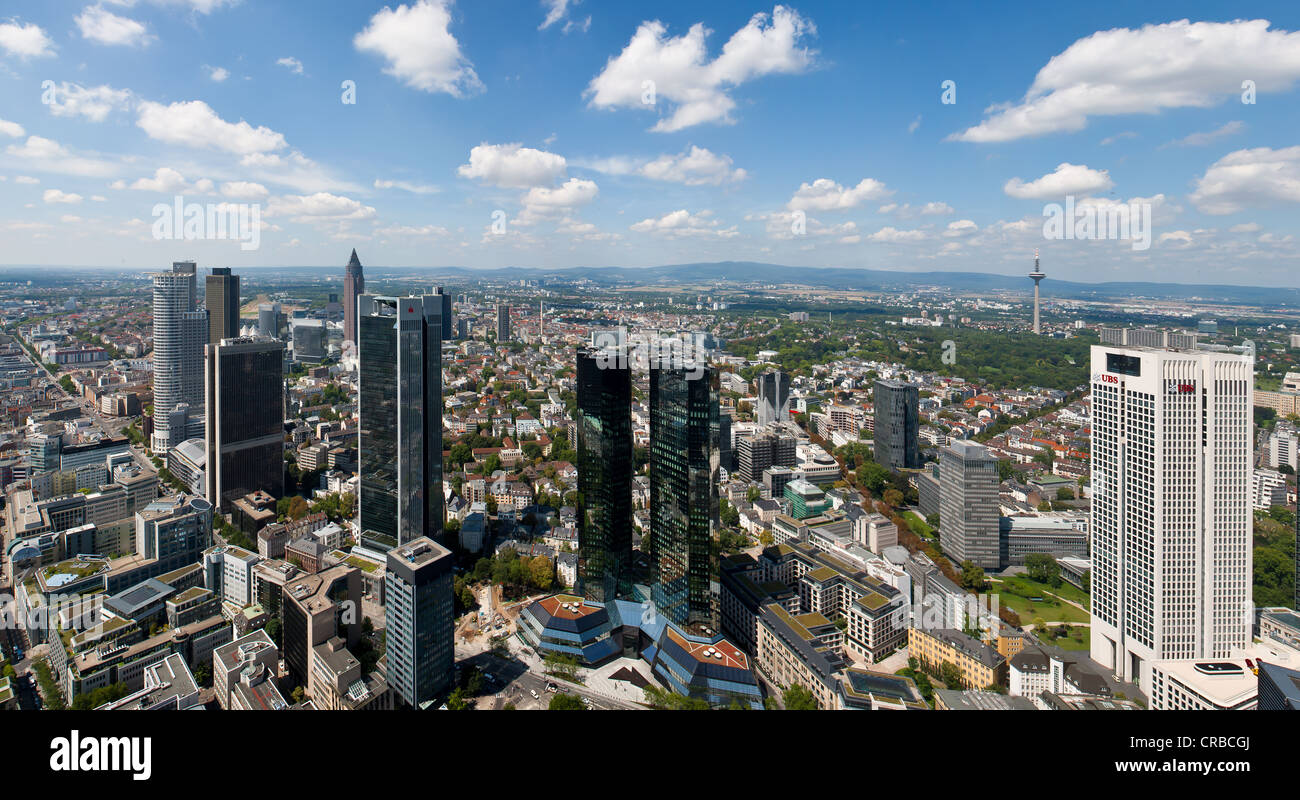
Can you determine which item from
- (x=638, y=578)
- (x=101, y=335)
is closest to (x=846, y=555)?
(x=638, y=578)

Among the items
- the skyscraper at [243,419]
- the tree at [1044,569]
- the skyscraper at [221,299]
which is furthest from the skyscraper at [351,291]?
the tree at [1044,569]

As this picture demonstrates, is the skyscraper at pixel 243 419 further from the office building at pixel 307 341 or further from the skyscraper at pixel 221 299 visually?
the office building at pixel 307 341

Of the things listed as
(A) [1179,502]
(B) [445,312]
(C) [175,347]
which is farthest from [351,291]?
(A) [1179,502]

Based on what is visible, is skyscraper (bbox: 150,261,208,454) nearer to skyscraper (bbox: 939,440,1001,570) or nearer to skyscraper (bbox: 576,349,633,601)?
skyscraper (bbox: 576,349,633,601)

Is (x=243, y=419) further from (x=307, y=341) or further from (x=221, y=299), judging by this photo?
(x=307, y=341)

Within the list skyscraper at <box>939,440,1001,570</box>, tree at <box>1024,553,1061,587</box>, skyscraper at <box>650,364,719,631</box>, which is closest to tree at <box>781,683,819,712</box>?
skyscraper at <box>650,364,719,631</box>
